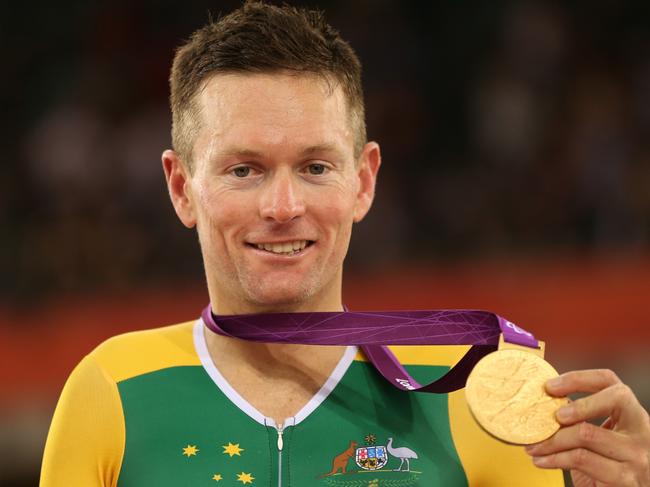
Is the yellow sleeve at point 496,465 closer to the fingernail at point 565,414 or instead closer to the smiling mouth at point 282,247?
the fingernail at point 565,414

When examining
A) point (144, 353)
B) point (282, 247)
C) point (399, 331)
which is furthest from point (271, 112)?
point (144, 353)

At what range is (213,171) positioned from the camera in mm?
2314

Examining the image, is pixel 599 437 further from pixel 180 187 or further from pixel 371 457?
pixel 180 187

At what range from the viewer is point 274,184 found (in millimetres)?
2250

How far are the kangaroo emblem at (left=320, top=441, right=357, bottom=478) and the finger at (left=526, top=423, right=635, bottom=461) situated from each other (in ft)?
1.49

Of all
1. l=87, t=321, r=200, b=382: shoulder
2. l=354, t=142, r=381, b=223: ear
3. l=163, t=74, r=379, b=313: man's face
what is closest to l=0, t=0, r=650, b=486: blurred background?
l=87, t=321, r=200, b=382: shoulder

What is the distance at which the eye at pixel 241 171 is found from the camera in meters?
2.29

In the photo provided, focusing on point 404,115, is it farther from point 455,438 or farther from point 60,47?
point 455,438

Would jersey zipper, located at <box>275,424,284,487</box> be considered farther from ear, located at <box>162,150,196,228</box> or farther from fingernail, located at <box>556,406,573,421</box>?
fingernail, located at <box>556,406,573,421</box>

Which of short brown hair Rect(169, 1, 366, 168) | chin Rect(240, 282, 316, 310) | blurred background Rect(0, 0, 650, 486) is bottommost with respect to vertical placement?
chin Rect(240, 282, 316, 310)

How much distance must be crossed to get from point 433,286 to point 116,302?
1.85 metres

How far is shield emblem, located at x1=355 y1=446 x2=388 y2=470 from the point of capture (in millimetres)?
2320

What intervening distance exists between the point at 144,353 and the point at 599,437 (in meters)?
1.06

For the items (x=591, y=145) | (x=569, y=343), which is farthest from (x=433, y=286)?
(x=591, y=145)
